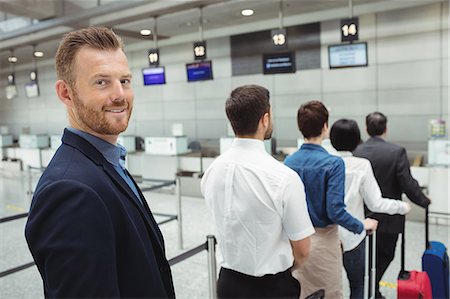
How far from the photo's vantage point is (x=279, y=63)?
6.75 metres

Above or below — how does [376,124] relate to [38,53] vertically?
below

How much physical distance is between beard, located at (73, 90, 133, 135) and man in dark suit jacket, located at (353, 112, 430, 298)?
8.01 ft

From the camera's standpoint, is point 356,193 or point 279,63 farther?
point 279,63

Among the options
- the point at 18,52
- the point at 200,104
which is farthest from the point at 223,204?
the point at 18,52

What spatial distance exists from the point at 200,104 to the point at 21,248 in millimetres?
6146

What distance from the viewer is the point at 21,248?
504 centimetres

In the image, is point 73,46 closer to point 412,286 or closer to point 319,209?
point 319,209

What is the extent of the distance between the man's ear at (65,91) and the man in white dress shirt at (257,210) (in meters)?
0.76

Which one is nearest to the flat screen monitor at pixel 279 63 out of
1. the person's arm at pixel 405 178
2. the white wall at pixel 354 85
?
the white wall at pixel 354 85

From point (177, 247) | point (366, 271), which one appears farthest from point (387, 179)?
point (177, 247)

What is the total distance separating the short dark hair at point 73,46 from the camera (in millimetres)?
981

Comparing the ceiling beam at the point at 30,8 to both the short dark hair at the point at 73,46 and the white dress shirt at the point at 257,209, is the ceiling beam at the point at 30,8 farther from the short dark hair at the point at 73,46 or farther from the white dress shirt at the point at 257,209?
the short dark hair at the point at 73,46

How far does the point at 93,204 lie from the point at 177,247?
169 inches

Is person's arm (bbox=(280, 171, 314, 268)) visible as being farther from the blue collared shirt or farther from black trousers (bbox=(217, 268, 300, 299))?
the blue collared shirt
